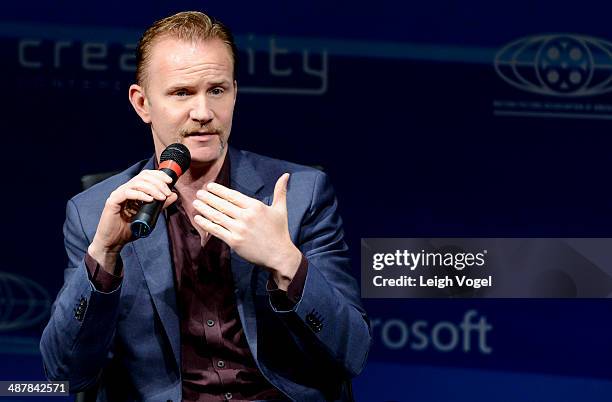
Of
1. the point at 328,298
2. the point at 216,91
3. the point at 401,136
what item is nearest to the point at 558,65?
the point at 401,136

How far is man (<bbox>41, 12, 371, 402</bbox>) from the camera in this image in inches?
76.2

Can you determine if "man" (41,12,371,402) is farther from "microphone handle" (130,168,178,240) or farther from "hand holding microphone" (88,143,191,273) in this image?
"microphone handle" (130,168,178,240)

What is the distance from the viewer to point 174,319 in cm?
204

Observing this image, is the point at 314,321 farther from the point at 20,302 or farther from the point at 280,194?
the point at 20,302

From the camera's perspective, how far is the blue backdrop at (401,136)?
10.2ft

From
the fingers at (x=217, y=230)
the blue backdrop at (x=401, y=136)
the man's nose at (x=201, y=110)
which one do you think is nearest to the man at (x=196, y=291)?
the man's nose at (x=201, y=110)

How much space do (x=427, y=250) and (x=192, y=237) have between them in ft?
4.32

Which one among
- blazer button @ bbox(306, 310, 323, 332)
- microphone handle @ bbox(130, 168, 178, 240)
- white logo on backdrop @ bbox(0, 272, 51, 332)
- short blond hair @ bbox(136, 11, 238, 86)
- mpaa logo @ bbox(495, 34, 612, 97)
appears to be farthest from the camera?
mpaa logo @ bbox(495, 34, 612, 97)

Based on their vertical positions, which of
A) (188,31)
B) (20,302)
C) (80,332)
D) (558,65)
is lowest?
(80,332)

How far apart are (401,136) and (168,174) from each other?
1.57 meters

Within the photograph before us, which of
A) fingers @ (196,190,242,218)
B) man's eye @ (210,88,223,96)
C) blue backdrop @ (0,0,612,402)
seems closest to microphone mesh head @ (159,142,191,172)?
fingers @ (196,190,242,218)

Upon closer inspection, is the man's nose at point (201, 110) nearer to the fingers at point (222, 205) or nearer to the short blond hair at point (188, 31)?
the short blond hair at point (188, 31)

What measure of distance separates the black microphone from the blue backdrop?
1241mm

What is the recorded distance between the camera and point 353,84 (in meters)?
3.22
